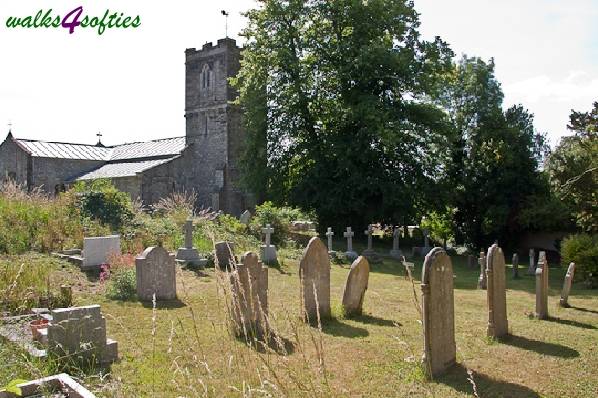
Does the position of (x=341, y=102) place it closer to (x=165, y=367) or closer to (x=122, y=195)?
(x=122, y=195)

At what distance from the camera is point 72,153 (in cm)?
3609

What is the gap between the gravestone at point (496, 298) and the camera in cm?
720

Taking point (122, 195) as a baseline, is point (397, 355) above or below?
below

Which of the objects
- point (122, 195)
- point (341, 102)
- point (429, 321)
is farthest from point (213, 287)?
point (341, 102)

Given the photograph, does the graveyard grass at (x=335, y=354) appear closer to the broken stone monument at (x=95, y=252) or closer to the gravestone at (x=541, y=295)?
the gravestone at (x=541, y=295)

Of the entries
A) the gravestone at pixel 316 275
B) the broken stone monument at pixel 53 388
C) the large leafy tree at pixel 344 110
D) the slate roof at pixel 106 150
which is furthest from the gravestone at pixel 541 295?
the slate roof at pixel 106 150

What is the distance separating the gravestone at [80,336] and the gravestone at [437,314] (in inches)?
148

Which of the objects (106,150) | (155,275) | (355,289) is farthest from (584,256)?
(106,150)

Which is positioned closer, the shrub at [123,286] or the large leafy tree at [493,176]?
the shrub at [123,286]

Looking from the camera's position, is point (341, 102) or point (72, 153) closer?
point (341, 102)

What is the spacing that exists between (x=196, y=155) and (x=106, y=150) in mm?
9848

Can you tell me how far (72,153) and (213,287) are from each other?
95.3ft

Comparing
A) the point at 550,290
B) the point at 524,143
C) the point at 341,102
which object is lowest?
the point at 550,290

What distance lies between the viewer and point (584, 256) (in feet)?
43.6
